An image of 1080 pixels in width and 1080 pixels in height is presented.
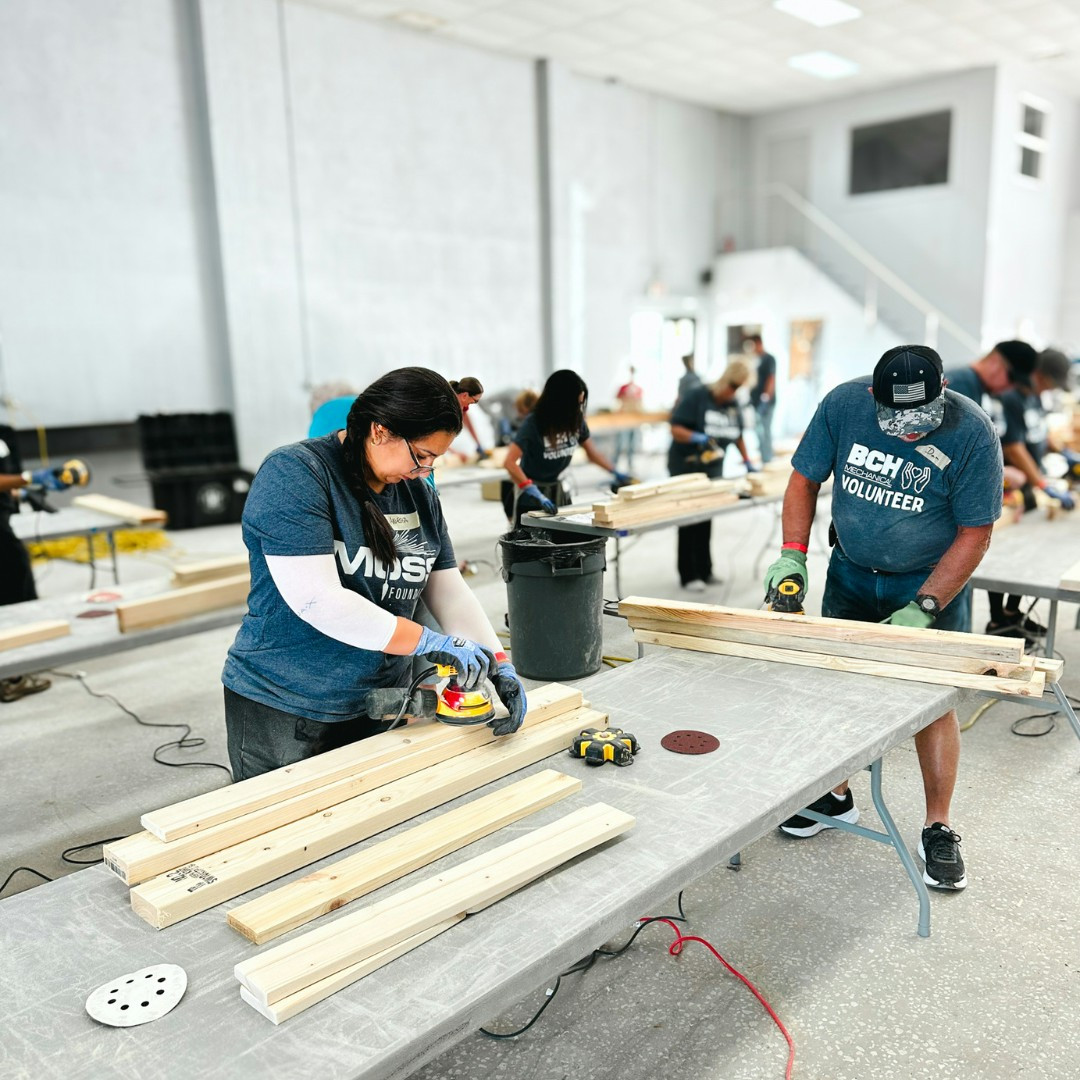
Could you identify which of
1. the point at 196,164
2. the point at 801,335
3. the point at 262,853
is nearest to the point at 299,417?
the point at 196,164

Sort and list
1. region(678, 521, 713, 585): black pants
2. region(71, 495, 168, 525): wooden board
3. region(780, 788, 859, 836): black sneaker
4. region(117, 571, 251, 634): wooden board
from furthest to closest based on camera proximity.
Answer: region(678, 521, 713, 585): black pants, region(71, 495, 168, 525): wooden board, region(117, 571, 251, 634): wooden board, region(780, 788, 859, 836): black sneaker

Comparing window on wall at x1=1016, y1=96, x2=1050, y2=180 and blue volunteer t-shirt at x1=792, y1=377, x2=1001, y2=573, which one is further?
window on wall at x1=1016, y1=96, x2=1050, y2=180

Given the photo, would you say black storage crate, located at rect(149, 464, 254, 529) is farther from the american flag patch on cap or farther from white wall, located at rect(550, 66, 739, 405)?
the american flag patch on cap

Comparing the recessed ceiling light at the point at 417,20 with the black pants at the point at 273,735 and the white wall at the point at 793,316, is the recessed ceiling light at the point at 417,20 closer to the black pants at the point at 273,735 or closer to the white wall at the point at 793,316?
the white wall at the point at 793,316

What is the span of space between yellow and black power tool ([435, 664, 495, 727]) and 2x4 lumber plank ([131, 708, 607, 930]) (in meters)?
0.06

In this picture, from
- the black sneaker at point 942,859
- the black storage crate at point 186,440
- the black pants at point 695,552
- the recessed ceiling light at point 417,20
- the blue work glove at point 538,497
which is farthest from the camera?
the recessed ceiling light at point 417,20

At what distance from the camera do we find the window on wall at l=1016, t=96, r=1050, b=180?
12203 millimetres

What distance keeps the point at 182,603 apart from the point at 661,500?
7.38 ft

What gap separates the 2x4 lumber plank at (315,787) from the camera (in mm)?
1360

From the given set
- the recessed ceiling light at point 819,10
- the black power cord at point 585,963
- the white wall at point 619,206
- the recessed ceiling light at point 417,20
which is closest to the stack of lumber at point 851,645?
the black power cord at point 585,963

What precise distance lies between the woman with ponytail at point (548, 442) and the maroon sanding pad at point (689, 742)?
254 cm

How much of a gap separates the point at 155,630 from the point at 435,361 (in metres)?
7.64

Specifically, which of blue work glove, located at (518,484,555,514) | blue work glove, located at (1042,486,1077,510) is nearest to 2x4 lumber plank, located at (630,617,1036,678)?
blue work glove, located at (518,484,555,514)

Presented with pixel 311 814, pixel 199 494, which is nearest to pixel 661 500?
pixel 311 814
